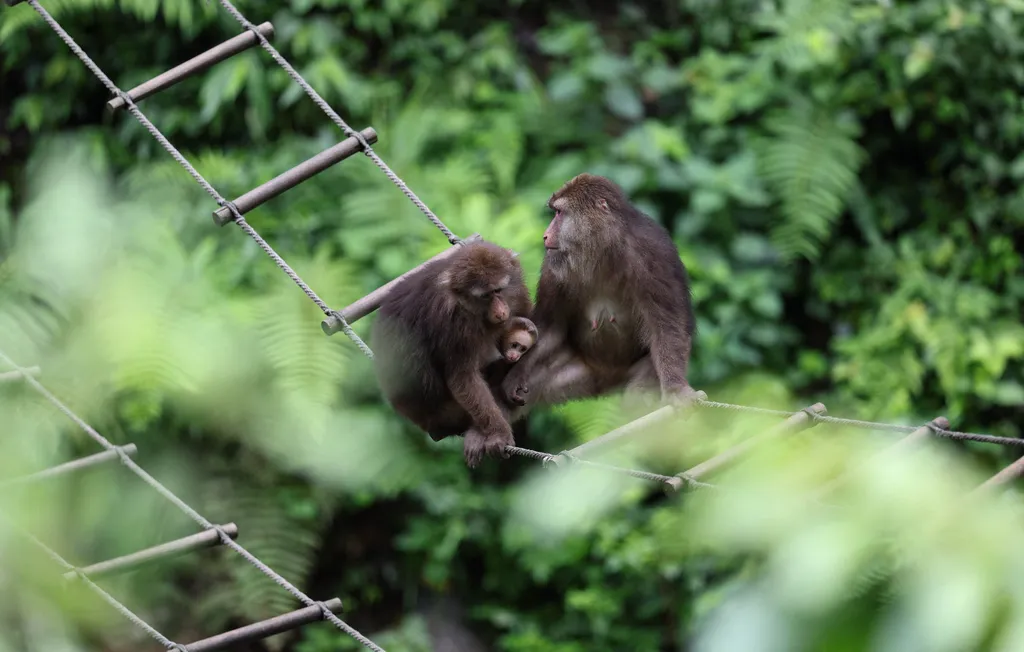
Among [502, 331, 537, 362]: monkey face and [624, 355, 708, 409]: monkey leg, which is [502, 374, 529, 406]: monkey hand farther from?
[624, 355, 708, 409]: monkey leg

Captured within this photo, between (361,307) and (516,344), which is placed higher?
(361,307)

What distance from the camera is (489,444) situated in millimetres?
3877

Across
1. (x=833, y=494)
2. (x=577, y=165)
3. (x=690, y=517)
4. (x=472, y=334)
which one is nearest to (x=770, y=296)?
(x=577, y=165)

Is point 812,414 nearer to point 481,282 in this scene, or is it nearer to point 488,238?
point 481,282

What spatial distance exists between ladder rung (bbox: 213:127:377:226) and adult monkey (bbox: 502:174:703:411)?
28.9 inches

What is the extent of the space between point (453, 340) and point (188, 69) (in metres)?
1.28

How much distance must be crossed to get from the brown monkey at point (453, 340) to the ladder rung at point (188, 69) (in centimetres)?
99

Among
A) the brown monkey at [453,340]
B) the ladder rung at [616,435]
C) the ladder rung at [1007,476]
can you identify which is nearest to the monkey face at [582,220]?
the brown monkey at [453,340]

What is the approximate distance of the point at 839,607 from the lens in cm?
103

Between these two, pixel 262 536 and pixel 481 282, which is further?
pixel 262 536

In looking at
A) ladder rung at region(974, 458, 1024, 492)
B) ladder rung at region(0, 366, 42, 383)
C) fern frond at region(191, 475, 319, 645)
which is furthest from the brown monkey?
fern frond at region(191, 475, 319, 645)

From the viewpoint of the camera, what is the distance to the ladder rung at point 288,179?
3.86 metres

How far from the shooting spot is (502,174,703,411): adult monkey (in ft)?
13.4

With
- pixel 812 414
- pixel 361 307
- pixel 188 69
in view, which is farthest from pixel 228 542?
pixel 812 414
